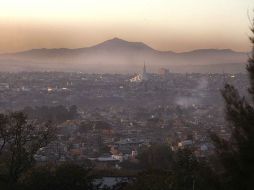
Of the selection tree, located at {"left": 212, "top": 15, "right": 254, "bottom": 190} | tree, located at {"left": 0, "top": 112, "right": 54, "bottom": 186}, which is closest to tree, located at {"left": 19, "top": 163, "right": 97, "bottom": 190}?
tree, located at {"left": 0, "top": 112, "right": 54, "bottom": 186}

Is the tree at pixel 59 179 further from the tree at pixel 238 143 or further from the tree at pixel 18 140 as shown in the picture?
the tree at pixel 238 143

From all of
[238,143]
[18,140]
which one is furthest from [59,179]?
[238,143]

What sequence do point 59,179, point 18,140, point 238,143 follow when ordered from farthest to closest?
point 18,140 → point 59,179 → point 238,143

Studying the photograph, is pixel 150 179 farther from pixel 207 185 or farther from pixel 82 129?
pixel 82 129

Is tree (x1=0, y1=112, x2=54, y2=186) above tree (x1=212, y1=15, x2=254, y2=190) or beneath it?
beneath

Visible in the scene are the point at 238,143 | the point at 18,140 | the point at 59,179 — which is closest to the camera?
the point at 238,143

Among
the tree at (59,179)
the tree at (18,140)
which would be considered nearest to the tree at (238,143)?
the tree at (59,179)

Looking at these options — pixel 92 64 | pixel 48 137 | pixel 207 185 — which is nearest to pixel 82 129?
pixel 48 137

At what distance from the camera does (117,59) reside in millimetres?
154750

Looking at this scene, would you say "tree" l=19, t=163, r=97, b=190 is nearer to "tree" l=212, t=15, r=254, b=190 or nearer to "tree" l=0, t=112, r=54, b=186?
"tree" l=0, t=112, r=54, b=186

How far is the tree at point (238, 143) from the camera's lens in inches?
284

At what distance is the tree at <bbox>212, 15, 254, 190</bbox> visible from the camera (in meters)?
7.21

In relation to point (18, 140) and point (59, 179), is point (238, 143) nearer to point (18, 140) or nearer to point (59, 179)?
point (59, 179)

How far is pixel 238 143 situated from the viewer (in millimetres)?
7441
